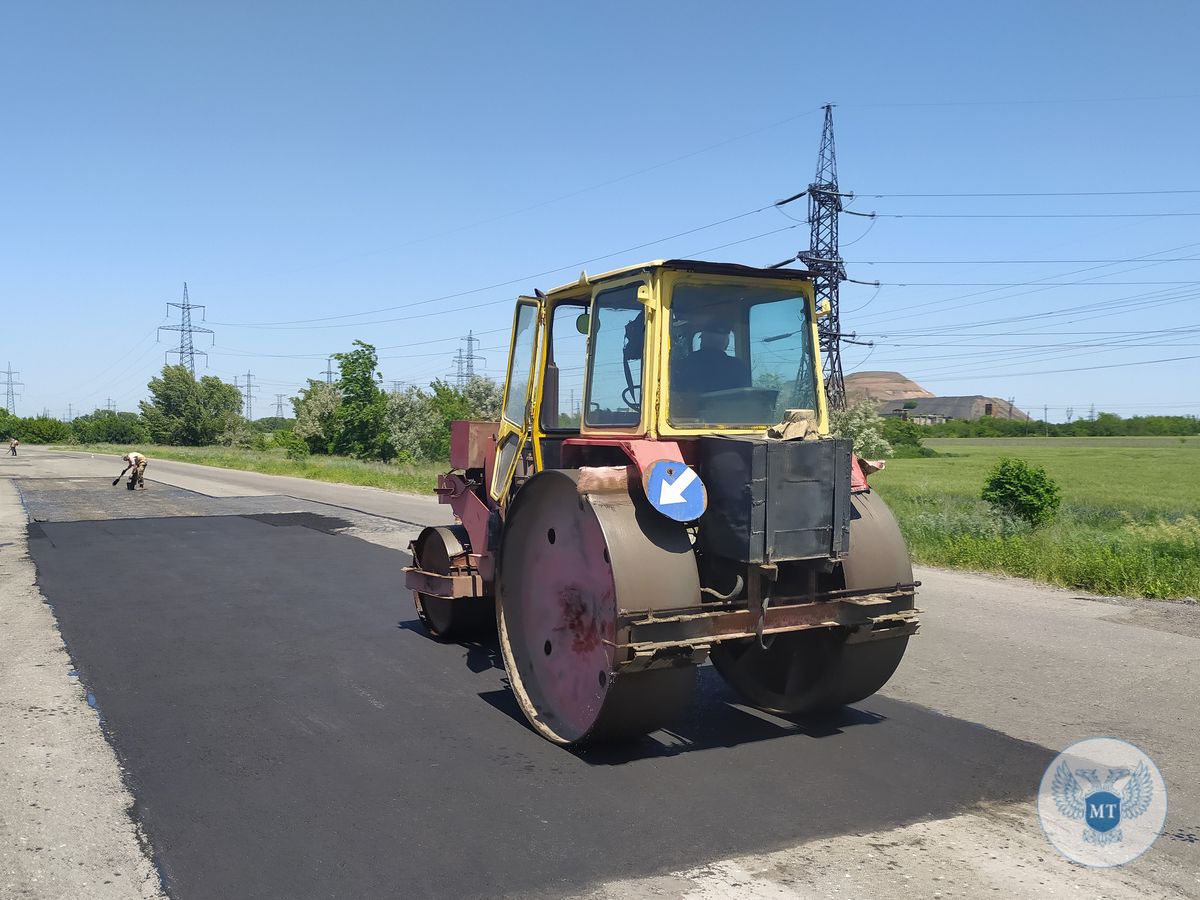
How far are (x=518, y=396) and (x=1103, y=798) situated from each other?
13.5 ft

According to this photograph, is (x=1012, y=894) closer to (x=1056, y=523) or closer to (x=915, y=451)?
(x=1056, y=523)

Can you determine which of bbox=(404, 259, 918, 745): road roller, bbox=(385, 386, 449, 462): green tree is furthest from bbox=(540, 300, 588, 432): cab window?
bbox=(385, 386, 449, 462): green tree

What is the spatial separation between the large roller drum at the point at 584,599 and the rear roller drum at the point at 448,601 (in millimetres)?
1463

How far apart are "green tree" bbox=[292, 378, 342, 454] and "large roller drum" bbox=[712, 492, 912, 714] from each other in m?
57.5

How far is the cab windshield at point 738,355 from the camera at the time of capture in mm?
5113

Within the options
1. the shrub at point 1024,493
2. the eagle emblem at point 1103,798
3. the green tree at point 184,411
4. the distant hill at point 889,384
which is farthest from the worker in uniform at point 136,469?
the distant hill at point 889,384

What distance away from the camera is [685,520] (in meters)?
4.53

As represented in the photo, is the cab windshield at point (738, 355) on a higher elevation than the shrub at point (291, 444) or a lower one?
higher

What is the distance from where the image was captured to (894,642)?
17.0ft

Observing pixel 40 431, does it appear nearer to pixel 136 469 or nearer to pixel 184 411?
pixel 184 411

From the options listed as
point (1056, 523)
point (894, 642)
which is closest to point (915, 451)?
point (1056, 523)

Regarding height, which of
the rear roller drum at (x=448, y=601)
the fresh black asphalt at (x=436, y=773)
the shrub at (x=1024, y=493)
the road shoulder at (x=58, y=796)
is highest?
the shrub at (x=1024, y=493)

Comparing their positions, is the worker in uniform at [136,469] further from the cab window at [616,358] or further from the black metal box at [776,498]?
the black metal box at [776,498]

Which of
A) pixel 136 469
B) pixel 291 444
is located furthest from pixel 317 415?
pixel 136 469
